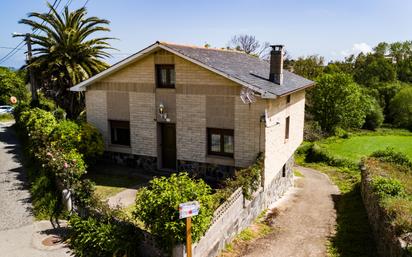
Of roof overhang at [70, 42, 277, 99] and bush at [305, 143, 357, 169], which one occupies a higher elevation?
roof overhang at [70, 42, 277, 99]

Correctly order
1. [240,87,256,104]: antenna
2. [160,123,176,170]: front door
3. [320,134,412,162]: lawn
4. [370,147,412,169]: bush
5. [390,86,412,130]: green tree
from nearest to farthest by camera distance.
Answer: [240,87,256,104]: antenna, [160,123,176,170]: front door, [370,147,412,169]: bush, [320,134,412,162]: lawn, [390,86,412,130]: green tree

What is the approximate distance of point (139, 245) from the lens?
9539 millimetres

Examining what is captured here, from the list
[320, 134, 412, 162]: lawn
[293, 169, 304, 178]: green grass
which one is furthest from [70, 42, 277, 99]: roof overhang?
[320, 134, 412, 162]: lawn

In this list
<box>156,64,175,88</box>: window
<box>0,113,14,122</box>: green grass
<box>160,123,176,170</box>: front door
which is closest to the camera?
<box>156,64,175,88</box>: window

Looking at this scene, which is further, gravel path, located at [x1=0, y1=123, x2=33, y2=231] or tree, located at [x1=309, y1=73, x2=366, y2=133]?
tree, located at [x1=309, y1=73, x2=366, y2=133]

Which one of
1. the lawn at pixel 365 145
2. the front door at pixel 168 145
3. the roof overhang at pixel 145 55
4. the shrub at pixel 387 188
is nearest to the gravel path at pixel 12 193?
the roof overhang at pixel 145 55

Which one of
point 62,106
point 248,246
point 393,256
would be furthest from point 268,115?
point 62,106

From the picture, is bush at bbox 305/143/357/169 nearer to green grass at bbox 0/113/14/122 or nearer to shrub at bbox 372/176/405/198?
shrub at bbox 372/176/405/198

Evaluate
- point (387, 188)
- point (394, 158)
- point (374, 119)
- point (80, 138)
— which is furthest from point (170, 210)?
point (374, 119)

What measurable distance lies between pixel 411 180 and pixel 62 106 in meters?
21.9

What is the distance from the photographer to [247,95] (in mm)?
13797

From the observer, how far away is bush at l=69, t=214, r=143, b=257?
9.28m

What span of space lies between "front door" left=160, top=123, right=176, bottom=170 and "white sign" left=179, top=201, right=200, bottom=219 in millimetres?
8448

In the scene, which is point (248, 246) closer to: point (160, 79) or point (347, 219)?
point (347, 219)
